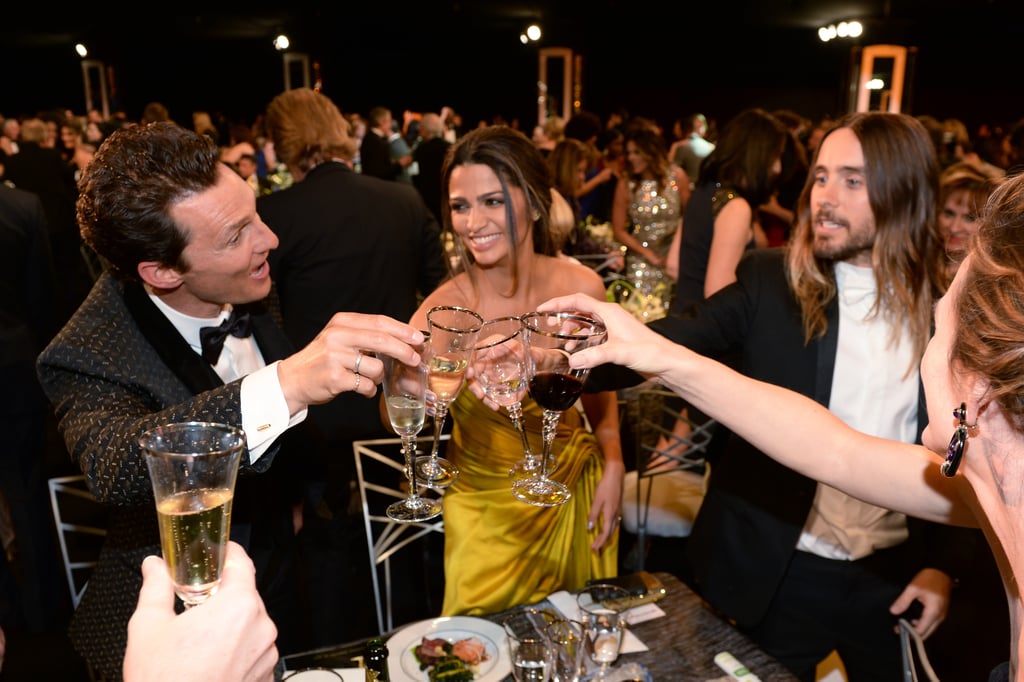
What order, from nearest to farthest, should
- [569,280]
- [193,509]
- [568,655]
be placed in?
[193,509], [568,655], [569,280]

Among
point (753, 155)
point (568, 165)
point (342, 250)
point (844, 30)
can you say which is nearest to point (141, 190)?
point (342, 250)

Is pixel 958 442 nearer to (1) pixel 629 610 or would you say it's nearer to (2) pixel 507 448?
(1) pixel 629 610

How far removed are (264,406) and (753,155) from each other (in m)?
3.04

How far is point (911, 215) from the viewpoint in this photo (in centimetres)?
229

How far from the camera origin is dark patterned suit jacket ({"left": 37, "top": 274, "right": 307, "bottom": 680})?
1.52m

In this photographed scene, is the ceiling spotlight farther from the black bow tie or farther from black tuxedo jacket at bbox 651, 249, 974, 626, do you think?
the black bow tie

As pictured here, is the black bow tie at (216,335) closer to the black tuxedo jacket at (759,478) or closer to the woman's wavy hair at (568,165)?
the black tuxedo jacket at (759,478)

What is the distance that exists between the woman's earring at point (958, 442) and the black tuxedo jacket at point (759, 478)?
3.42ft

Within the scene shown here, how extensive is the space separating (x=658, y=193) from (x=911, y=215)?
339 centimetres

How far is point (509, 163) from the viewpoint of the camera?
2.54 meters

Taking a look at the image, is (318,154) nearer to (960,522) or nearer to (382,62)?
(960,522)

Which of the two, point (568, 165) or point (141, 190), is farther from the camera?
point (568, 165)

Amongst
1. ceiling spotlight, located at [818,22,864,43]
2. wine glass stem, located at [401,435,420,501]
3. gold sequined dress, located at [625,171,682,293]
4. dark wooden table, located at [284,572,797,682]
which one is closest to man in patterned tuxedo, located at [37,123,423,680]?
wine glass stem, located at [401,435,420,501]

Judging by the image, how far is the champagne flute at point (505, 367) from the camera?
1.54 meters
